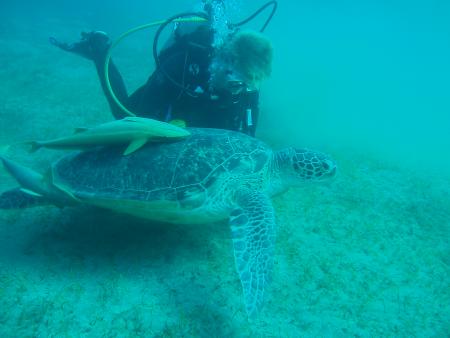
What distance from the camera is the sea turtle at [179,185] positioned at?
2.29 meters

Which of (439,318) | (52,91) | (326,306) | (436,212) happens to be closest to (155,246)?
(326,306)

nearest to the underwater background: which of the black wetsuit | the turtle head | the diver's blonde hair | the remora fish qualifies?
the turtle head

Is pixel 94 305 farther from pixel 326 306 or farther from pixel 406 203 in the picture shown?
pixel 406 203

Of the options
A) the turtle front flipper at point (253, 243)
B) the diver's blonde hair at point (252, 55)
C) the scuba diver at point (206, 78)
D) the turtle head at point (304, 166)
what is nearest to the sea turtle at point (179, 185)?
the turtle front flipper at point (253, 243)

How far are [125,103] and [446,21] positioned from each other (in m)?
56.2

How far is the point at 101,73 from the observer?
200 inches

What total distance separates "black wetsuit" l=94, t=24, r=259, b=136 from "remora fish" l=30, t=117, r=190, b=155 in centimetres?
134

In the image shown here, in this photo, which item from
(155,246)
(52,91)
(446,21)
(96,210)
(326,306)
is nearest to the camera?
(326,306)

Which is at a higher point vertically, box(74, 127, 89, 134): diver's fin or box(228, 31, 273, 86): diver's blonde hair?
box(228, 31, 273, 86): diver's blonde hair

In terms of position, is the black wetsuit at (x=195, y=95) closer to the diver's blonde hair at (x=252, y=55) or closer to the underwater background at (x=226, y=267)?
the diver's blonde hair at (x=252, y=55)

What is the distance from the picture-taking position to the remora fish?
2406mm

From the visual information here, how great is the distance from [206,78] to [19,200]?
2.56 meters

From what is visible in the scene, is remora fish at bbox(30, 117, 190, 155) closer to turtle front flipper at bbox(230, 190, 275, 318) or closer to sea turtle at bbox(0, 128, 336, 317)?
sea turtle at bbox(0, 128, 336, 317)

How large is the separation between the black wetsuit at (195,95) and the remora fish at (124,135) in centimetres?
134
